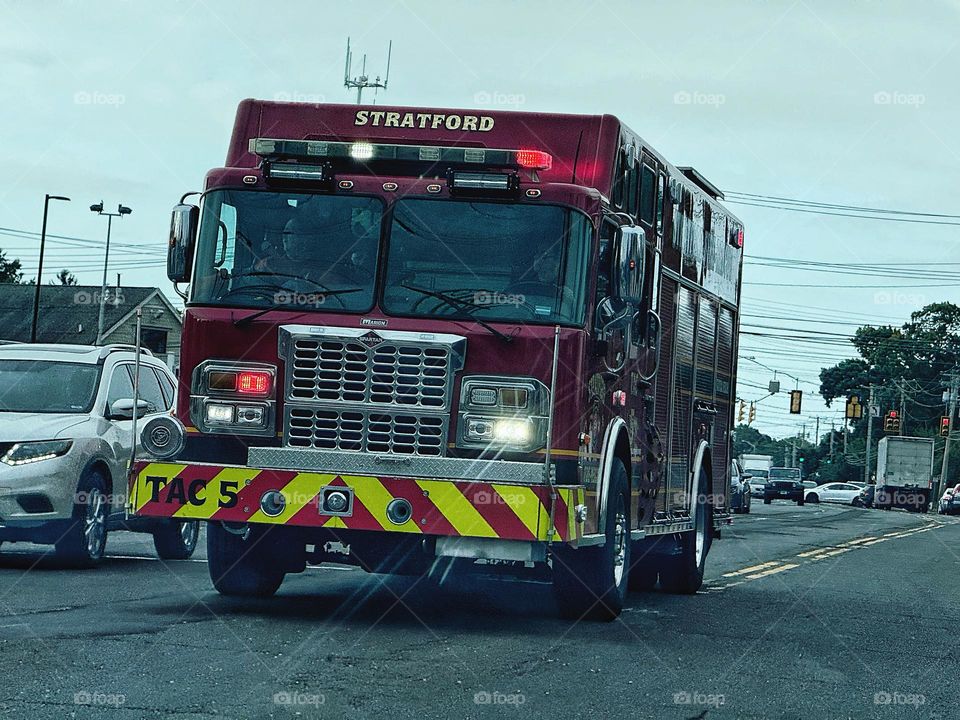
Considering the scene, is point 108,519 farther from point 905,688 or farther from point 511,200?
point 905,688

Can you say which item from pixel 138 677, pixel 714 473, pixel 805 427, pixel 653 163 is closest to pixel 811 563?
pixel 714 473

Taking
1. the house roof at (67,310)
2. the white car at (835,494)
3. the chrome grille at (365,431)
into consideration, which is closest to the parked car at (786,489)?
the white car at (835,494)

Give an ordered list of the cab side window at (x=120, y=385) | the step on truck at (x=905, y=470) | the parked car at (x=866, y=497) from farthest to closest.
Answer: the parked car at (x=866, y=497)
the step on truck at (x=905, y=470)
the cab side window at (x=120, y=385)

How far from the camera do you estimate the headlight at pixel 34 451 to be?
12.9 meters

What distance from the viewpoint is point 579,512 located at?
984cm

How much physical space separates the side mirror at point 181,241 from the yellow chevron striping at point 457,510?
2177mm

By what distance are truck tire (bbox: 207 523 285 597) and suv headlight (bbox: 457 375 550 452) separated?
212cm

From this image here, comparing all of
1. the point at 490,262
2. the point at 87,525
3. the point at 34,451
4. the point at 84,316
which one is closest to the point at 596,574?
the point at 490,262

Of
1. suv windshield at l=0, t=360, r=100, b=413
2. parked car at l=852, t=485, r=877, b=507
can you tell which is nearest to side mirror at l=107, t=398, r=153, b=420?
suv windshield at l=0, t=360, r=100, b=413

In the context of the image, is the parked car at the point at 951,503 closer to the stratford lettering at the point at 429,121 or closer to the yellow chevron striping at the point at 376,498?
the stratford lettering at the point at 429,121

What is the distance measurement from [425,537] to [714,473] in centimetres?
624

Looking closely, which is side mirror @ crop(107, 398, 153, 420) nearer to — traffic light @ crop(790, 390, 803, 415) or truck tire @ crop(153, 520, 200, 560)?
truck tire @ crop(153, 520, 200, 560)

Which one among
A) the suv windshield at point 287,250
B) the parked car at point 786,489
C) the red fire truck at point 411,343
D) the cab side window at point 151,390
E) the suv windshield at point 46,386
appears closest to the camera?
the red fire truck at point 411,343

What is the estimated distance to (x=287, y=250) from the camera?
33.7 ft
